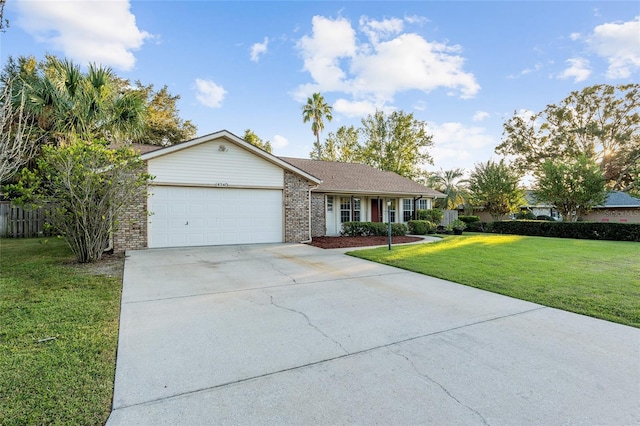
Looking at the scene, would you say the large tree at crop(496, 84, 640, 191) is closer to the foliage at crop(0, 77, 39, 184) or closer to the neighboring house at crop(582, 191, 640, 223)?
the neighboring house at crop(582, 191, 640, 223)

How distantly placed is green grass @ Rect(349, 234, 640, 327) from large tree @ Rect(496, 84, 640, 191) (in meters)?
23.1

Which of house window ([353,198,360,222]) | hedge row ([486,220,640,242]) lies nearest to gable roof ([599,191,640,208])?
hedge row ([486,220,640,242])

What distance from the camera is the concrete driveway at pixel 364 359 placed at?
2.30 metres

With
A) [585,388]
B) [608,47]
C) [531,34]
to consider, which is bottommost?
[585,388]

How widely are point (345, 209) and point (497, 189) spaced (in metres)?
12.4

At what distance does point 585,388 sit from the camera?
2.61 m

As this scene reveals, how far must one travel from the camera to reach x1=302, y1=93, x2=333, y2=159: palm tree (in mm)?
29328

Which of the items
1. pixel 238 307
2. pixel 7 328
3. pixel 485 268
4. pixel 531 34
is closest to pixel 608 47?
pixel 531 34

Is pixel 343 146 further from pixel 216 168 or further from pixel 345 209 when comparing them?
pixel 216 168

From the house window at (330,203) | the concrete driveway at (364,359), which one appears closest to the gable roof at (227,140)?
the house window at (330,203)

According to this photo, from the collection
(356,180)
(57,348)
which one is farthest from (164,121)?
(57,348)

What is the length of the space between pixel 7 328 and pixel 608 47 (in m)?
22.9

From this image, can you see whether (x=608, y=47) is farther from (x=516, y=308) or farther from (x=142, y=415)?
(x=142, y=415)

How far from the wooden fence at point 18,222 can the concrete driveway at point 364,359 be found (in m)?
14.1
